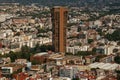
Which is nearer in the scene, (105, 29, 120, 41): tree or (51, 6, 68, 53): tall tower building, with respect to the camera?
(51, 6, 68, 53): tall tower building

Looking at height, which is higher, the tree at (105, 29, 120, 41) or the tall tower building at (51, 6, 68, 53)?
the tall tower building at (51, 6, 68, 53)

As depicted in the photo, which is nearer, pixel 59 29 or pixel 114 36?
pixel 59 29

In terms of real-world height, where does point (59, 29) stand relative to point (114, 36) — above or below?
above

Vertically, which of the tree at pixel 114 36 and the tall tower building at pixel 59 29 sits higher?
the tall tower building at pixel 59 29

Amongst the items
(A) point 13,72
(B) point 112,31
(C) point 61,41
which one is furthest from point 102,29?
(A) point 13,72

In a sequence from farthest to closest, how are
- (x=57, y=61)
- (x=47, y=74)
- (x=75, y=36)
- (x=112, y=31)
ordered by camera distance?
(x=112, y=31) < (x=75, y=36) < (x=57, y=61) < (x=47, y=74)

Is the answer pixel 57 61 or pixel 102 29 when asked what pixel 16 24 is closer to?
pixel 102 29

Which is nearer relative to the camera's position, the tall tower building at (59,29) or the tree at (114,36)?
the tall tower building at (59,29)

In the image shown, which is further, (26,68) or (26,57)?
(26,57)
